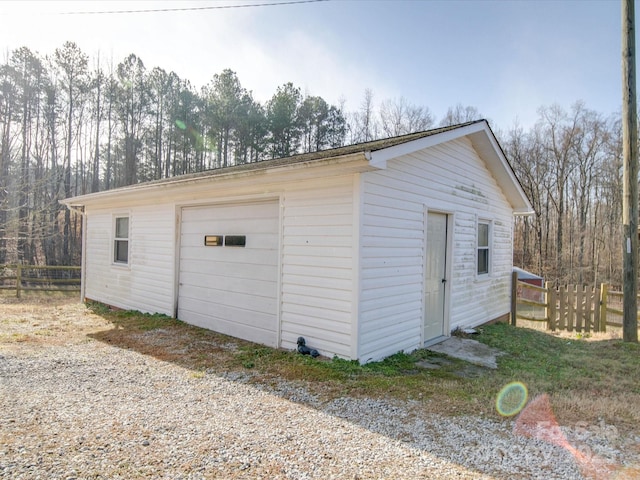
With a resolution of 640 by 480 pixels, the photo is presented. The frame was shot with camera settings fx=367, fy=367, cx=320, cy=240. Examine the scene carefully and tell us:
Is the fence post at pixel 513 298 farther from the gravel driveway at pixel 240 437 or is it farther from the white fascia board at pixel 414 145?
the gravel driveway at pixel 240 437

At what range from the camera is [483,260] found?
8.09 metres

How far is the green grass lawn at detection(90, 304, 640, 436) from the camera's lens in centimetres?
369

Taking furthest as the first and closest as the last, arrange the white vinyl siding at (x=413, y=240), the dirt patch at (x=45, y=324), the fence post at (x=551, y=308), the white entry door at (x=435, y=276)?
the fence post at (x=551, y=308) < the white entry door at (x=435, y=276) < the dirt patch at (x=45, y=324) < the white vinyl siding at (x=413, y=240)

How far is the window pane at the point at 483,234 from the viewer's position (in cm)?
787

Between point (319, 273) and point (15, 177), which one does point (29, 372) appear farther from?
point (15, 177)

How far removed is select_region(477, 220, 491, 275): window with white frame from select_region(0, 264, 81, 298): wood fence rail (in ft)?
38.8

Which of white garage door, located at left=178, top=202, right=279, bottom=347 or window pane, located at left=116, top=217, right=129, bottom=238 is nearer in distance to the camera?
white garage door, located at left=178, top=202, right=279, bottom=347

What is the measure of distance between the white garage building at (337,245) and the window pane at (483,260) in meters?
0.05

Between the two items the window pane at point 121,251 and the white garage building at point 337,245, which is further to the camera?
the window pane at point 121,251

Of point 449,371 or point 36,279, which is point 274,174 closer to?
point 449,371

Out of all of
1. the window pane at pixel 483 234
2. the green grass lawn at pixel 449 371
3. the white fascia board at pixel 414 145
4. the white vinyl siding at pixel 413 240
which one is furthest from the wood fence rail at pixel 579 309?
the white fascia board at pixel 414 145

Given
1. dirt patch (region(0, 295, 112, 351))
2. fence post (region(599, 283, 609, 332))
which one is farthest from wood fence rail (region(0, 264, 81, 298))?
fence post (region(599, 283, 609, 332))

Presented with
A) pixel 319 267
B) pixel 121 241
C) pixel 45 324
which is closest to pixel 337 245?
pixel 319 267

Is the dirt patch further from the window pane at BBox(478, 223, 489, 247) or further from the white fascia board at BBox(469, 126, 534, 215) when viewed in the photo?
the white fascia board at BBox(469, 126, 534, 215)
